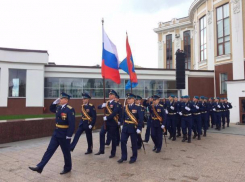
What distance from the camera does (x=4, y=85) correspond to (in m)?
18.3

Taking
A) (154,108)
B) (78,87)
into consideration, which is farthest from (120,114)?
(78,87)

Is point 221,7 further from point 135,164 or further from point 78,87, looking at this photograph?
point 135,164

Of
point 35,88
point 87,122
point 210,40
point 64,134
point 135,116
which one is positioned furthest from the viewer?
point 210,40

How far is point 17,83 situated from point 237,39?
21137mm

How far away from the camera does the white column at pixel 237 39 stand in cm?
2284

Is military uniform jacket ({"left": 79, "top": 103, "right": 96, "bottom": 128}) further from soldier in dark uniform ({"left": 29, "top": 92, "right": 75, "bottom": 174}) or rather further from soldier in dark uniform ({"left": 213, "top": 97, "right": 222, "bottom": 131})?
soldier in dark uniform ({"left": 213, "top": 97, "right": 222, "bottom": 131})

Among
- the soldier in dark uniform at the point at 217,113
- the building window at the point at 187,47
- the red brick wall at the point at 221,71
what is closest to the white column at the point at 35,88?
the soldier in dark uniform at the point at 217,113

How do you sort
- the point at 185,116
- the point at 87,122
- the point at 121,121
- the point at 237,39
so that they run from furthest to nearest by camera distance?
1. the point at 237,39
2. the point at 185,116
3. the point at 121,121
4. the point at 87,122

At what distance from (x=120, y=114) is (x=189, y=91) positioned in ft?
60.0

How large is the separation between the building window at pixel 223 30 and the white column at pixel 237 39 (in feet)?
2.81

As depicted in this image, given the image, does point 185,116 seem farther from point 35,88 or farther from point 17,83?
point 17,83

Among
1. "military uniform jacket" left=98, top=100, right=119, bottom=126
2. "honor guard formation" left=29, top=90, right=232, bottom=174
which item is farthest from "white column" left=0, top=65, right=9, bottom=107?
"military uniform jacket" left=98, top=100, right=119, bottom=126

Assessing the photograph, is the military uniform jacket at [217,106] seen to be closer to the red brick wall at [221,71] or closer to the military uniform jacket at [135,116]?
the military uniform jacket at [135,116]

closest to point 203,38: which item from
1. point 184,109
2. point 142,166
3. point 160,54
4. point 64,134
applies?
point 160,54
